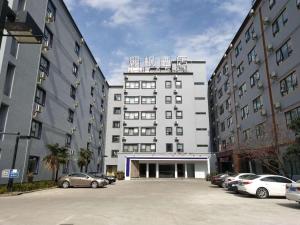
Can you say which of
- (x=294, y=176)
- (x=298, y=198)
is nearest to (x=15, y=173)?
(x=298, y=198)

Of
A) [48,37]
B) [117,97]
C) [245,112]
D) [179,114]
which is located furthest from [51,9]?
[179,114]

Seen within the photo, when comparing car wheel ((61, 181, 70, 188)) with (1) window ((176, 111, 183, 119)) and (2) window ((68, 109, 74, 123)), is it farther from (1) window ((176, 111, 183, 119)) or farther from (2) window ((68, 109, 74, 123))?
(1) window ((176, 111, 183, 119))

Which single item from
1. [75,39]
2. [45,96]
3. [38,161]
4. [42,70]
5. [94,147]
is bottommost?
[38,161]

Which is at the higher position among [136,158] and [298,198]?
[136,158]

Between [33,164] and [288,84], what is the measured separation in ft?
85.3

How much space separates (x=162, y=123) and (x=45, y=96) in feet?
95.2

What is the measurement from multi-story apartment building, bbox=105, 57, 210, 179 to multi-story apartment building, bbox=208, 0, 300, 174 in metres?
8.26

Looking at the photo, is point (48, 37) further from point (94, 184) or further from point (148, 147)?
point (148, 147)

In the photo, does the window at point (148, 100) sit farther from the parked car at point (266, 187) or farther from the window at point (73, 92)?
the parked car at point (266, 187)

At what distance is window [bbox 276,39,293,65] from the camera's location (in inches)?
979

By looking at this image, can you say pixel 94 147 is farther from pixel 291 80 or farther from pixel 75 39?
pixel 291 80

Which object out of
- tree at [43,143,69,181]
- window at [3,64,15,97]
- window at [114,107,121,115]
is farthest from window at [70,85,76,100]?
window at [114,107,121,115]

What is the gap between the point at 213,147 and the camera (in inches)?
2140

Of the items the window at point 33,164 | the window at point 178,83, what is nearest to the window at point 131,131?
the window at point 178,83
